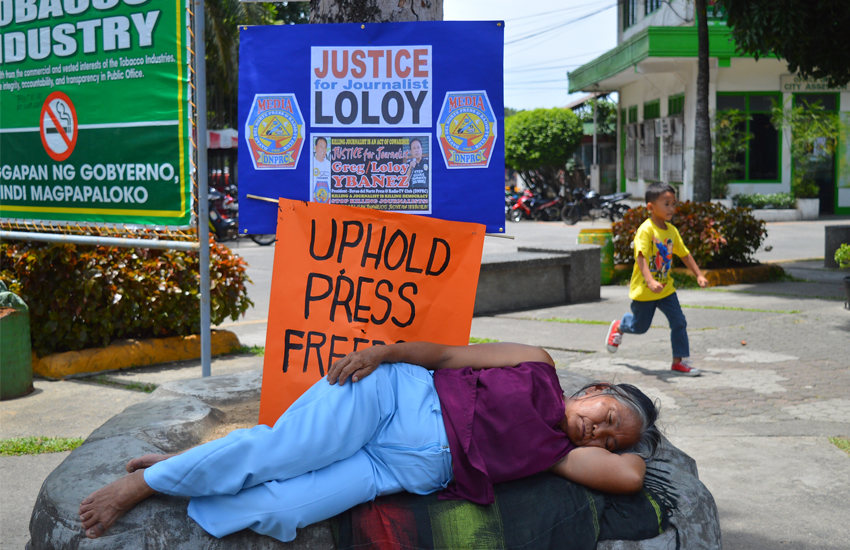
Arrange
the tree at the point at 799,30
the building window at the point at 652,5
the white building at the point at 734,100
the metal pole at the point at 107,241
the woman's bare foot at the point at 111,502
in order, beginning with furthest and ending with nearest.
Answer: the building window at the point at 652,5 → the white building at the point at 734,100 → the tree at the point at 799,30 → the metal pole at the point at 107,241 → the woman's bare foot at the point at 111,502

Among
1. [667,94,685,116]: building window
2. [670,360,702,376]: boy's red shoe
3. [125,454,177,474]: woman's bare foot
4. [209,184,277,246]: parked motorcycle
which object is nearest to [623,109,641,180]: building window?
[667,94,685,116]: building window

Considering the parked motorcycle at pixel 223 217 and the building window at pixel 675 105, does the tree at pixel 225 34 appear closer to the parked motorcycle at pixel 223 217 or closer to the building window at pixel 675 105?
the parked motorcycle at pixel 223 217

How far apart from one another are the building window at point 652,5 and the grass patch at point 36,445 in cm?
2600

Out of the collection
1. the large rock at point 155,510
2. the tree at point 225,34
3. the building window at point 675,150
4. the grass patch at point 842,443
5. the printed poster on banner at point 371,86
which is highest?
the tree at point 225,34

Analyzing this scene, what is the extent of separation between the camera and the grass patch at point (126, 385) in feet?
18.2

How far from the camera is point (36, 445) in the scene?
4.35 meters

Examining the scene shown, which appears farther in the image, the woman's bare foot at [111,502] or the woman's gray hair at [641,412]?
the woman's gray hair at [641,412]

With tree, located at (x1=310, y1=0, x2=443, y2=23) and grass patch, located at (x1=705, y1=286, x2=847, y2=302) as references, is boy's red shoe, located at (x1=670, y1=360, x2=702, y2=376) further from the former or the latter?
grass patch, located at (x1=705, y1=286, x2=847, y2=302)

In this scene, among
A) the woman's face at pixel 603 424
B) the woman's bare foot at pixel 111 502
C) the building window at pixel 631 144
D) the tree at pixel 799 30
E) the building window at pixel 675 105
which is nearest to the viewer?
the woman's bare foot at pixel 111 502

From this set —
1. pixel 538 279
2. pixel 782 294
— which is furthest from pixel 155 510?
pixel 782 294

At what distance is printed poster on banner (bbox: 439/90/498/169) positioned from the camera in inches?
137

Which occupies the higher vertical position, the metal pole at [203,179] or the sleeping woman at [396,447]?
the metal pole at [203,179]

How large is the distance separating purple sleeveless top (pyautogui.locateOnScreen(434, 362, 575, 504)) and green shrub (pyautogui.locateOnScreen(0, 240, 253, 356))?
4128mm

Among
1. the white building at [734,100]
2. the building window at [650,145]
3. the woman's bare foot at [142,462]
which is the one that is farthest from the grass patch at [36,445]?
the building window at [650,145]
